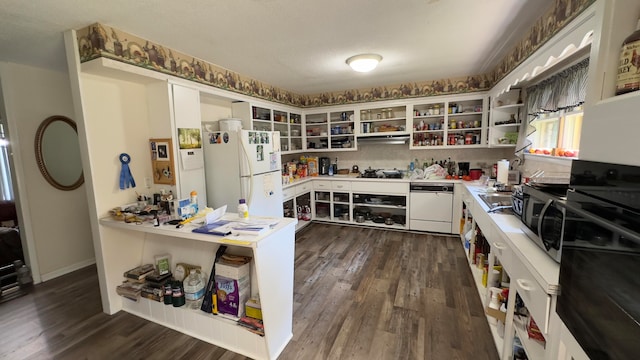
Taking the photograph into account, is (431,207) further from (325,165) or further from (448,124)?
(325,165)

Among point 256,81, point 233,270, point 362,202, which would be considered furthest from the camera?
point 362,202

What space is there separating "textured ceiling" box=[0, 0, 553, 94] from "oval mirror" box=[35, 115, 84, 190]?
0.71 metres

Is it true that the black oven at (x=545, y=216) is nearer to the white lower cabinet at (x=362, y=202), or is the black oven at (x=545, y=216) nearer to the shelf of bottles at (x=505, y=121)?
the shelf of bottles at (x=505, y=121)

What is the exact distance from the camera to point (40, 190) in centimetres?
293

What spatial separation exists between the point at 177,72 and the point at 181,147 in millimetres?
756

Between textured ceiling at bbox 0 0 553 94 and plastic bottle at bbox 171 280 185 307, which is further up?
textured ceiling at bbox 0 0 553 94

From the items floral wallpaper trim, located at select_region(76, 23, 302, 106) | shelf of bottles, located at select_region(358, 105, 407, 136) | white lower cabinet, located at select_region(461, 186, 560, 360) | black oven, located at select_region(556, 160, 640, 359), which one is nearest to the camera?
black oven, located at select_region(556, 160, 640, 359)

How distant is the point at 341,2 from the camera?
5.64 ft

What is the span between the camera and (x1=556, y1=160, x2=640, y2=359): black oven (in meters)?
0.61

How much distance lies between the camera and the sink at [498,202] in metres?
2.06

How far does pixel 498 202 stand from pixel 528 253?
1.19m

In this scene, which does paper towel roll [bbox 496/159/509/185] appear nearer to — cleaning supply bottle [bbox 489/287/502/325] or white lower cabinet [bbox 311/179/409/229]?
white lower cabinet [bbox 311/179/409/229]

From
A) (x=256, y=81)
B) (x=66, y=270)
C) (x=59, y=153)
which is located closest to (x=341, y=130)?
(x=256, y=81)

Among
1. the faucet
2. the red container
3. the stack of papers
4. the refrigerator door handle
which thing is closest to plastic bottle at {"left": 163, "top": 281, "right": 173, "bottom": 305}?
the stack of papers
